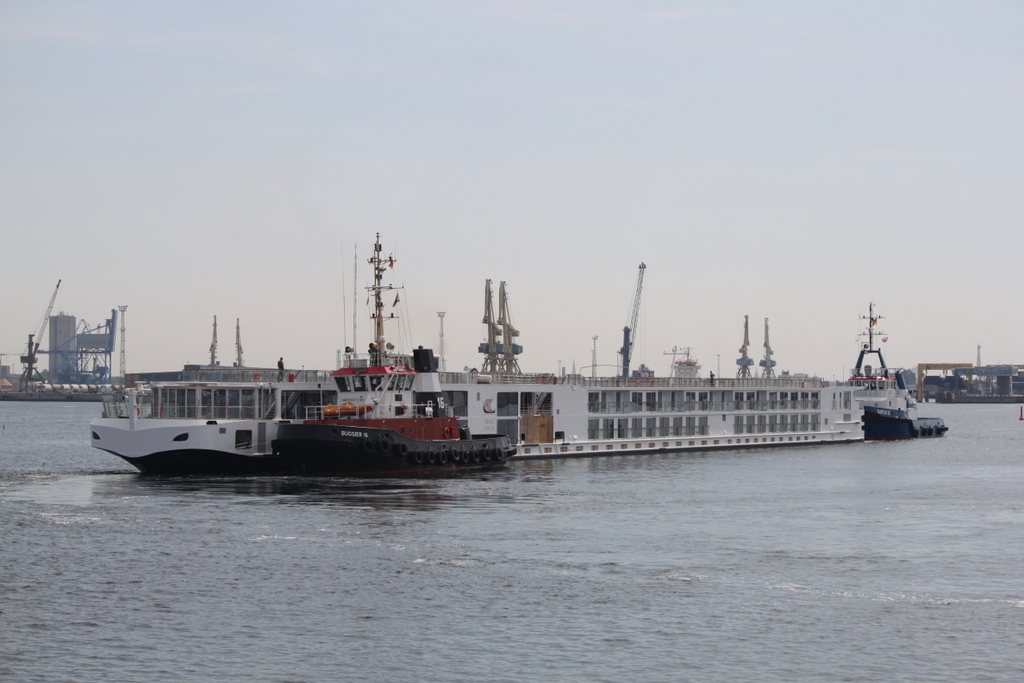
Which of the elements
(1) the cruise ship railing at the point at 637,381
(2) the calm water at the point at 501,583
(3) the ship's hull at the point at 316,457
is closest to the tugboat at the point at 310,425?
(3) the ship's hull at the point at 316,457

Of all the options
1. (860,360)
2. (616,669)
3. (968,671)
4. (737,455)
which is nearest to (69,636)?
(616,669)

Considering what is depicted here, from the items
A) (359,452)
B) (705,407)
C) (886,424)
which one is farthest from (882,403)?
(359,452)

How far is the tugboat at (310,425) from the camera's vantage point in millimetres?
60781

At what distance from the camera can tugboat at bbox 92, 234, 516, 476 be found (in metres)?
60.8

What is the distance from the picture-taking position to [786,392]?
10100 centimetres

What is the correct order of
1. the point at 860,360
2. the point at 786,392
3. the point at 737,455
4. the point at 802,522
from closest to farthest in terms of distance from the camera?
the point at 802,522, the point at 737,455, the point at 786,392, the point at 860,360

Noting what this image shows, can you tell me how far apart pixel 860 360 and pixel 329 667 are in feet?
328

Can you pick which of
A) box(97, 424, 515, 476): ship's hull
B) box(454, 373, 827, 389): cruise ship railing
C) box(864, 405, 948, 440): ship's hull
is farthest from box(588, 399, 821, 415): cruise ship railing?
box(97, 424, 515, 476): ship's hull

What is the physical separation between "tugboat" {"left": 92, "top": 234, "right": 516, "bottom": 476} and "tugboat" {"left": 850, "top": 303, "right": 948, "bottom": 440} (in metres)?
56.3

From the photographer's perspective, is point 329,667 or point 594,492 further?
point 594,492

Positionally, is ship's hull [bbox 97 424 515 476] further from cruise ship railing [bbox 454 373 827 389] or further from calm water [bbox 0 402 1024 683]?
cruise ship railing [bbox 454 373 827 389]

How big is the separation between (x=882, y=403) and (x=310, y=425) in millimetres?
72145

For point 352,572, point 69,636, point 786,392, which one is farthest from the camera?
point 786,392

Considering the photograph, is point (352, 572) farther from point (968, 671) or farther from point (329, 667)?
point (968, 671)
